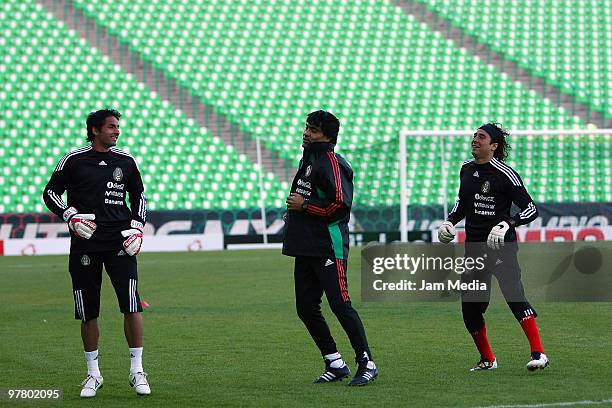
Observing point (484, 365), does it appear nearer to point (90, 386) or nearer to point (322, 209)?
point (322, 209)

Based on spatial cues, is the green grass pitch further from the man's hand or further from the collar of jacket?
the collar of jacket

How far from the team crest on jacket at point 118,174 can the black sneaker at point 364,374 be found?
6.87 ft

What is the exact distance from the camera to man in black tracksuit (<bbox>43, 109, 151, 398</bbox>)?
7.51 meters

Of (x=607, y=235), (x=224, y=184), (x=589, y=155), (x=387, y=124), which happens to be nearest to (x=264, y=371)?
(x=607, y=235)

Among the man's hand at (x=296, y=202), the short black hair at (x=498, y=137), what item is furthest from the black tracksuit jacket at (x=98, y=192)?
the short black hair at (x=498, y=137)

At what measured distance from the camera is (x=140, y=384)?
7.38m

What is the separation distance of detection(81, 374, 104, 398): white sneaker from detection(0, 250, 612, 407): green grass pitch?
7 cm

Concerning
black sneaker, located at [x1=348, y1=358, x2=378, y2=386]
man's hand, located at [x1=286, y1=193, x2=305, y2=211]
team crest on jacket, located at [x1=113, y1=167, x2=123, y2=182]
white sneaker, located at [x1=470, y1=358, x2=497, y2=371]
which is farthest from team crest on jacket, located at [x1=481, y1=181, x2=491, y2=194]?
team crest on jacket, located at [x1=113, y1=167, x2=123, y2=182]

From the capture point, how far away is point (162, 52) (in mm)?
32781

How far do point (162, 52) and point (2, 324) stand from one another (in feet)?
69.0

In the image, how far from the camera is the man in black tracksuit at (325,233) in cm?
767

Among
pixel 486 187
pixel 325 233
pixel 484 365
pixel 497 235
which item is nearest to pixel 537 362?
pixel 484 365

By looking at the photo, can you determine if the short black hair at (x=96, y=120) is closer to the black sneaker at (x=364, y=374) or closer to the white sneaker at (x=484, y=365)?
the black sneaker at (x=364, y=374)

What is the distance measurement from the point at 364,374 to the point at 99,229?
2.08 meters
